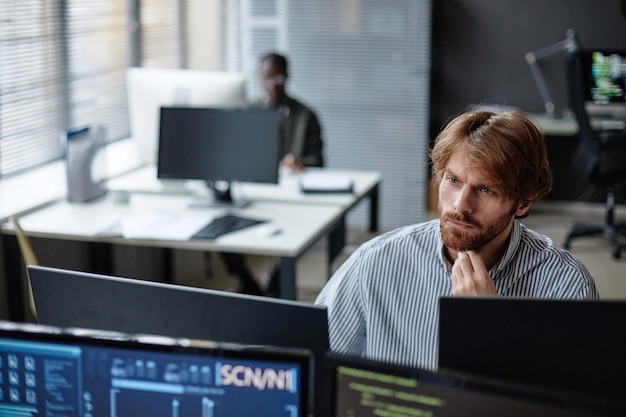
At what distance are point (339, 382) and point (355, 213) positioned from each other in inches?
202

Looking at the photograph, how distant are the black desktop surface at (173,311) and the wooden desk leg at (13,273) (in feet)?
7.23

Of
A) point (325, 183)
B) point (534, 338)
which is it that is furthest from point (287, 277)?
point (534, 338)

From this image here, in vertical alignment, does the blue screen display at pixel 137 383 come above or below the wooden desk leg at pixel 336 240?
above

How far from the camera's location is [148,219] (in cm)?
362

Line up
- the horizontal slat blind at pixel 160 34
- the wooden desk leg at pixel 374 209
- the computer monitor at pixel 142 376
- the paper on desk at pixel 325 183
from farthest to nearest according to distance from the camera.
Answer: the horizontal slat blind at pixel 160 34
the wooden desk leg at pixel 374 209
the paper on desk at pixel 325 183
the computer monitor at pixel 142 376

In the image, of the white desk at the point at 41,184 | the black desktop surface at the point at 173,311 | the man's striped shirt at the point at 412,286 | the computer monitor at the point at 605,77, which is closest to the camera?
the black desktop surface at the point at 173,311

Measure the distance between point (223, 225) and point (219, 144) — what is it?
1.36 ft

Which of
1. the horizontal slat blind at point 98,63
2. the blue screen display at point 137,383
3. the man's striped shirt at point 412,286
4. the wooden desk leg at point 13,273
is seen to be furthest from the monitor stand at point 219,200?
the blue screen display at point 137,383

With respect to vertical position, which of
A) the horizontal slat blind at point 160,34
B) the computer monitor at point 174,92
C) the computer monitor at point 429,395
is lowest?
the computer monitor at point 429,395

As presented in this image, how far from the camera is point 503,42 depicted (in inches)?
251

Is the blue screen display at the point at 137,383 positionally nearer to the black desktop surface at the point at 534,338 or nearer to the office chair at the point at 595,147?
the black desktop surface at the point at 534,338

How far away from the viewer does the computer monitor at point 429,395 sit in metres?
0.98

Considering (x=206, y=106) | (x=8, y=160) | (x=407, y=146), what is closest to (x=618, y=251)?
(x=407, y=146)

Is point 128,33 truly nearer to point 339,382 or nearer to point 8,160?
point 8,160
